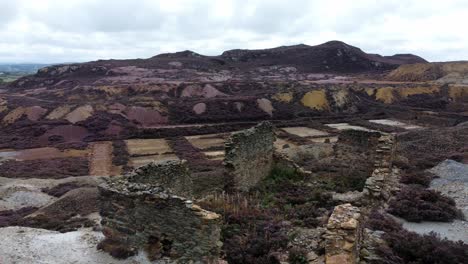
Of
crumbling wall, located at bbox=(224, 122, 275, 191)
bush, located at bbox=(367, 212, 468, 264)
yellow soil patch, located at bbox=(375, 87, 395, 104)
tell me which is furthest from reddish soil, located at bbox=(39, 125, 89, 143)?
yellow soil patch, located at bbox=(375, 87, 395, 104)

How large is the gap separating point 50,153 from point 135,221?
4006cm

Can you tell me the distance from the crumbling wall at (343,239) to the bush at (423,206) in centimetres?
336

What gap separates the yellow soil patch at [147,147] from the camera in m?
46.2

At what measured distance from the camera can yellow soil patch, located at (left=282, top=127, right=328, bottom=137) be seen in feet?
176

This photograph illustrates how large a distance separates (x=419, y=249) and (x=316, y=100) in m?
64.3

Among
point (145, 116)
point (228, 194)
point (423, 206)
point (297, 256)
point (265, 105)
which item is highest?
point (423, 206)

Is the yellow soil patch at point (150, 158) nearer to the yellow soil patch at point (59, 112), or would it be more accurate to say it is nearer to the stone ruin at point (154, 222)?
the yellow soil patch at point (59, 112)

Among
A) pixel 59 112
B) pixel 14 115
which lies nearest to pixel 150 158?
pixel 59 112

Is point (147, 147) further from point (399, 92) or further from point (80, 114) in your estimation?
point (399, 92)

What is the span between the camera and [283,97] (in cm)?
7362

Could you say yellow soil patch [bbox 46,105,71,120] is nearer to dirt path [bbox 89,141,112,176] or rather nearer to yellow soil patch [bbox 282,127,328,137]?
dirt path [bbox 89,141,112,176]

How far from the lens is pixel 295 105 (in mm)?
71938

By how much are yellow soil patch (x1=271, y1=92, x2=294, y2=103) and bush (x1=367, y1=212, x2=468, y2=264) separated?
61.8m

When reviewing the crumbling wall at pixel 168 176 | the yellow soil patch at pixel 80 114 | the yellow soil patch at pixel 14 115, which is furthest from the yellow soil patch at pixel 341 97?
the crumbling wall at pixel 168 176
